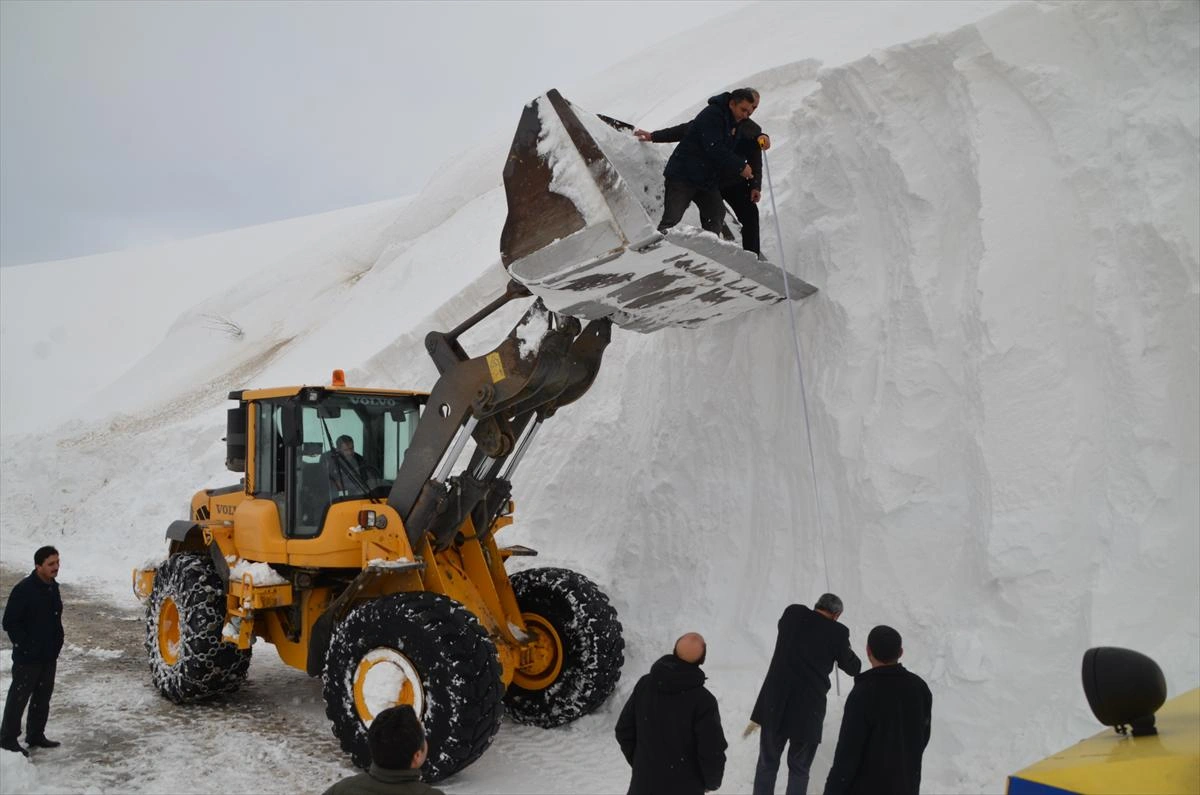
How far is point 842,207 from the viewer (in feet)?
21.4

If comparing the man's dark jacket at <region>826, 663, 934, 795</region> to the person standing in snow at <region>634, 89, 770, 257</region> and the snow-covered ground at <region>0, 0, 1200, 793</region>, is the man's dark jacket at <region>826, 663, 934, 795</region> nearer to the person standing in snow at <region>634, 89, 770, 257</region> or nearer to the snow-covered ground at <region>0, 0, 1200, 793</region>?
the snow-covered ground at <region>0, 0, 1200, 793</region>

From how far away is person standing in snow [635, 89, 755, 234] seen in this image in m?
5.24

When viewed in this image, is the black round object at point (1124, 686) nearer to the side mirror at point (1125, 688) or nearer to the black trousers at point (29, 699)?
the side mirror at point (1125, 688)

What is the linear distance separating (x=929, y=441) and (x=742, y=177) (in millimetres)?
1990

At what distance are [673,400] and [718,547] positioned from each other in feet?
4.29

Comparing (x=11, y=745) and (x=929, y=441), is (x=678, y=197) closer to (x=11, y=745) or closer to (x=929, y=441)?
(x=929, y=441)

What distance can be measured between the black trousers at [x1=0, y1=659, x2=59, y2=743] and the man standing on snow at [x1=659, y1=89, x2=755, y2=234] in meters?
4.71

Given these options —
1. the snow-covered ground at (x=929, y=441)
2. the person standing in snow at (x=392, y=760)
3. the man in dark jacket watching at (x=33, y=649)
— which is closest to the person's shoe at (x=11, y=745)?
the man in dark jacket watching at (x=33, y=649)

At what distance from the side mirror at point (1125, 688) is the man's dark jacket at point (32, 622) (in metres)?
5.79

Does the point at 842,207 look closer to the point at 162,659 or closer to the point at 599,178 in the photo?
the point at 599,178

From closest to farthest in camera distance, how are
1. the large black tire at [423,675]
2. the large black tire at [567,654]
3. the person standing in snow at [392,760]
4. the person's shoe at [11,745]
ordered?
the person standing in snow at [392,760] → the large black tire at [423,675] → the person's shoe at [11,745] → the large black tire at [567,654]

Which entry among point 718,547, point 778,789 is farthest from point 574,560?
point 778,789

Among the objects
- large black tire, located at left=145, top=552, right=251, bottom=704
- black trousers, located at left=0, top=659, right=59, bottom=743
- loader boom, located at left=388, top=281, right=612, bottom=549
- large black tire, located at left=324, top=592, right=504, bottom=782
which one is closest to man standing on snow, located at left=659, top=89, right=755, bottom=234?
loader boom, located at left=388, top=281, right=612, bottom=549

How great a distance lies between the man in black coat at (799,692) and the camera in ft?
14.4
